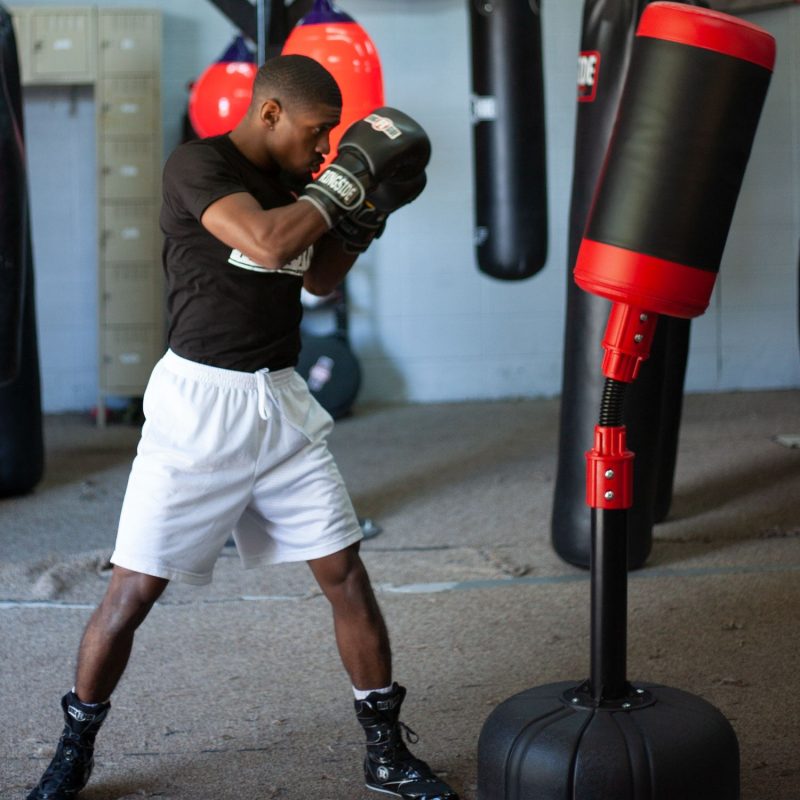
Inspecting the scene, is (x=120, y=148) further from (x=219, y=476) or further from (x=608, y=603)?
(x=608, y=603)

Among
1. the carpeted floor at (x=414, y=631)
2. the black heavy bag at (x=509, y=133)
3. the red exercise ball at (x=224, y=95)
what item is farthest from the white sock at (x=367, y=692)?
the black heavy bag at (x=509, y=133)

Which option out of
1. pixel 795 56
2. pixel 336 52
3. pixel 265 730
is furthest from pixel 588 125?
pixel 795 56

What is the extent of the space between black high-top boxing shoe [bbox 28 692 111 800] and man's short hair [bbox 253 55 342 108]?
1175mm

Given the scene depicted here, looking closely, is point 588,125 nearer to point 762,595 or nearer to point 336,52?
point 336,52

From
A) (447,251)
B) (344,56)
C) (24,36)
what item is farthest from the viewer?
(447,251)

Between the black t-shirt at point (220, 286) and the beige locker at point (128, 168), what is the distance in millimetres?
5178

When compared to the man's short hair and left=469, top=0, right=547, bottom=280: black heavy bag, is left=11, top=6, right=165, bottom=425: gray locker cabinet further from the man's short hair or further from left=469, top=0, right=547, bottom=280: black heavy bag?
the man's short hair

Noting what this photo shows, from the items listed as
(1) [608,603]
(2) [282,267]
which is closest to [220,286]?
(2) [282,267]

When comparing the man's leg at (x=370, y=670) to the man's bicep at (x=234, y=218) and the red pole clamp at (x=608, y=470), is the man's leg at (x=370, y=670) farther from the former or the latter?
the man's bicep at (x=234, y=218)

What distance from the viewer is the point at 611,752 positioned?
71.1 inches

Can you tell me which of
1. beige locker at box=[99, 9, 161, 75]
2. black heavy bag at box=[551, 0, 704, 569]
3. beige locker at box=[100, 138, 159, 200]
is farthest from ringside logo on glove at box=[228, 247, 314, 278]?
beige locker at box=[99, 9, 161, 75]

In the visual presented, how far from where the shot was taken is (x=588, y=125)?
354 cm

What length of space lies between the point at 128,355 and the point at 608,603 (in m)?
5.68

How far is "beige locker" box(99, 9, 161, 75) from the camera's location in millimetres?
7109
